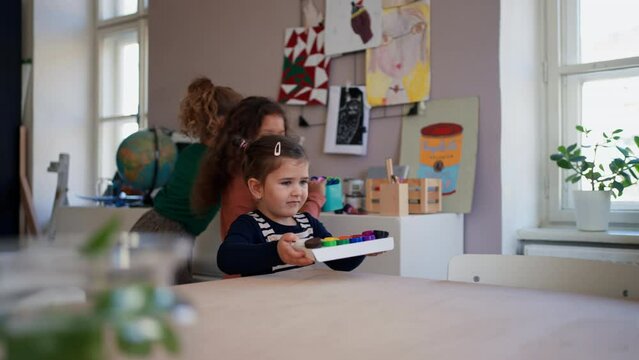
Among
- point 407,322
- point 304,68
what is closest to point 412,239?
point 304,68

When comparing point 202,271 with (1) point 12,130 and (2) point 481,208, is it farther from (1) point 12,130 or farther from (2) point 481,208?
(1) point 12,130

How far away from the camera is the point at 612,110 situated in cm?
231

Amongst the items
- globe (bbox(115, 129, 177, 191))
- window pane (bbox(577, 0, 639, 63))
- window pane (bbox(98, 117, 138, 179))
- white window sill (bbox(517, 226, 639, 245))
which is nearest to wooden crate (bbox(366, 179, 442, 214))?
white window sill (bbox(517, 226, 639, 245))

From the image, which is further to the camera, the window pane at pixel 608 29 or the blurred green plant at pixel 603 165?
the window pane at pixel 608 29

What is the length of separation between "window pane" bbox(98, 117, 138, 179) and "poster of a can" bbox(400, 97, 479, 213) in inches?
104

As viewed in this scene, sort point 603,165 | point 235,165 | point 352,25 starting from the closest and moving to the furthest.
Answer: point 235,165
point 603,165
point 352,25

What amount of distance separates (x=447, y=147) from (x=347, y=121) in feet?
1.55

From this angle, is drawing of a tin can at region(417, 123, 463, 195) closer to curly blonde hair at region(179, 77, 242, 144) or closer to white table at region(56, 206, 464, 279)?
white table at region(56, 206, 464, 279)

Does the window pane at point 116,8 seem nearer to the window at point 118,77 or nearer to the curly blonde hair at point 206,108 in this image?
the window at point 118,77

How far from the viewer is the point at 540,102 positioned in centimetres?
244

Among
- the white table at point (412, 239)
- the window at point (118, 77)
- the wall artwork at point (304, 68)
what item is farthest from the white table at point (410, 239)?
the window at point (118, 77)

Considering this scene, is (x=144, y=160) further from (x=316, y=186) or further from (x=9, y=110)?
(x=9, y=110)

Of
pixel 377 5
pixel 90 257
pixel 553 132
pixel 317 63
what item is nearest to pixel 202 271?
pixel 317 63

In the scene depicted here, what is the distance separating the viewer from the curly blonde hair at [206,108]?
6.64 feet
